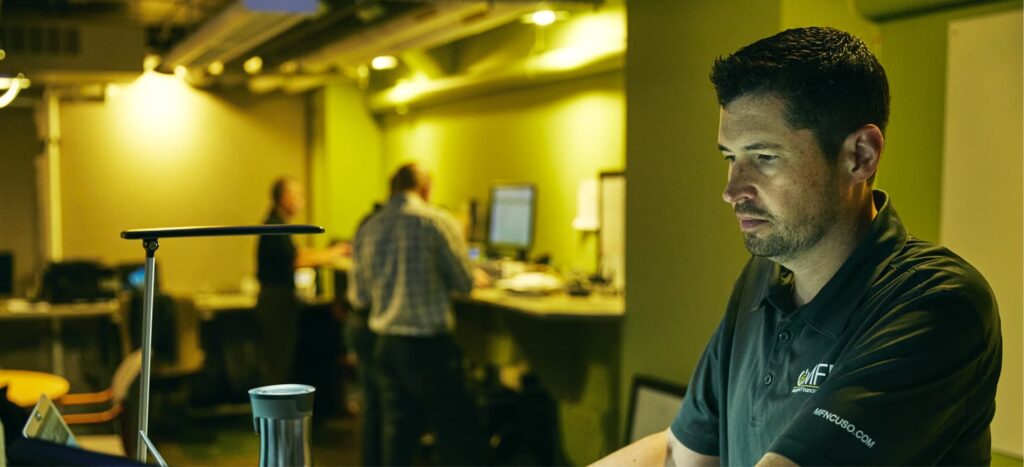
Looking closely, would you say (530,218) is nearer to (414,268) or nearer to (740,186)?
(414,268)

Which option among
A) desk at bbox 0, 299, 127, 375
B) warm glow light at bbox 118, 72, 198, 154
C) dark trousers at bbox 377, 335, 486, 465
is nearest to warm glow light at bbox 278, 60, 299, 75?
warm glow light at bbox 118, 72, 198, 154

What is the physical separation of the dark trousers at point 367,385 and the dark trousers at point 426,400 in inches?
9.2

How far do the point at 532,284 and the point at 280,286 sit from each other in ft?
5.74

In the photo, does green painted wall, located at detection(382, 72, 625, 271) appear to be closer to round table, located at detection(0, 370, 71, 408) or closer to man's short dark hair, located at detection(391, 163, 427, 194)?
man's short dark hair, located at detection(391, 163, 427, 194)

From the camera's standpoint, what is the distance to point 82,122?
8195 mm

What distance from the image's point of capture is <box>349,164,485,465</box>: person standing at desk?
468cm

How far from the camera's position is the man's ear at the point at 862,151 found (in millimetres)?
1424

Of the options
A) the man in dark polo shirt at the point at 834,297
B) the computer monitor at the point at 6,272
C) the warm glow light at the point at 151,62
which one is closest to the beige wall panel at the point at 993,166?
the man in dark polo shirt at the point at 834,297

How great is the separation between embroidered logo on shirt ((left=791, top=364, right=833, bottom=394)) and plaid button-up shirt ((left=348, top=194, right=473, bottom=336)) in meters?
3.33

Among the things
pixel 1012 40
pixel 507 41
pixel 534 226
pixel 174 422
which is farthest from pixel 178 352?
pixel 1012 40

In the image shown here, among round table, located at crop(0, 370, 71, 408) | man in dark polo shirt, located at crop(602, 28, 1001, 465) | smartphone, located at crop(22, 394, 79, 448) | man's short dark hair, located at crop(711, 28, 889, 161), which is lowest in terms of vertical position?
round table, located at crop(0, 370, 71, 408)

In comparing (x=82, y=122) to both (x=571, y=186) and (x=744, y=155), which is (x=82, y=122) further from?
(x=744, y=155)

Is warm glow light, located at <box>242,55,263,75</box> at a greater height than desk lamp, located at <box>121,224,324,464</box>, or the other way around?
warm glow light, located at <box>242,55,263,75</box>

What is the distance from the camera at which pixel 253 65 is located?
820 centimetres
